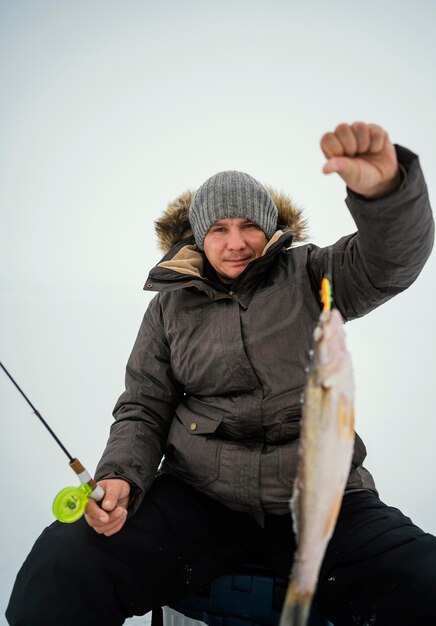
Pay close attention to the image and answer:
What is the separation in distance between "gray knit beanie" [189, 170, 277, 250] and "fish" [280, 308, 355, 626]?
1.73 meters

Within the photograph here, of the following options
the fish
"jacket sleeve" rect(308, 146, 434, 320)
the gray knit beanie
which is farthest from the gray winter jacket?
the fish

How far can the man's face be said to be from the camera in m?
2.37

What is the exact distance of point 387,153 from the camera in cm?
136

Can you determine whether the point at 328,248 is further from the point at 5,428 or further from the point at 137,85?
the point at 137,85

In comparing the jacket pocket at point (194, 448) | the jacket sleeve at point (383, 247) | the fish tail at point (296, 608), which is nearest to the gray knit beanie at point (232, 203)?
the jacket sleeve at point (383, 247)

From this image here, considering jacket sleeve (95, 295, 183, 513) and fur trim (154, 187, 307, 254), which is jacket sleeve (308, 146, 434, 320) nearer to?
fur trim (154, 187, 307, 254)

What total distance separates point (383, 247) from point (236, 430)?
3.40ft

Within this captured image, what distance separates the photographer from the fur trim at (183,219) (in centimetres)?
274

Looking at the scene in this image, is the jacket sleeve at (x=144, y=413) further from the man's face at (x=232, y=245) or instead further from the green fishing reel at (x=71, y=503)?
the man's face at (x=232, y=245)

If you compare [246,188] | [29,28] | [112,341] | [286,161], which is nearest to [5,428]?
[112,341]

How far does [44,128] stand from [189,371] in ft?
136

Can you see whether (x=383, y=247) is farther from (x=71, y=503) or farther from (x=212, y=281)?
(x=71, y=503)

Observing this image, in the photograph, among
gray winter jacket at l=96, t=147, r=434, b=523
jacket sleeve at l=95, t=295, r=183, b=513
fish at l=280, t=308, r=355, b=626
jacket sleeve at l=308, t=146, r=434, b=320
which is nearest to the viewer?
fish at l=280, t=308, r=355, b=626

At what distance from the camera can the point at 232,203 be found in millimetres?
2449
